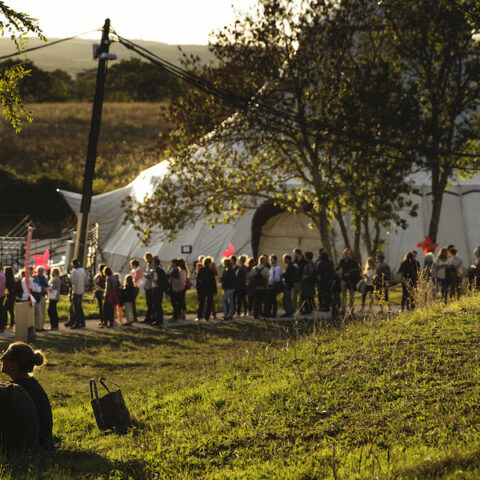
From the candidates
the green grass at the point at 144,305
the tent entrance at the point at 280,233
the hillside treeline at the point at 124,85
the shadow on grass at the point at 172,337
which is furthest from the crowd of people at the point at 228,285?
the hillside treeline at the point at 124,85

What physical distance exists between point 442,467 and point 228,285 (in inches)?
477

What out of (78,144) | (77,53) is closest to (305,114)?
(78,144)

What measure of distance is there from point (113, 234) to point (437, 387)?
25890mm

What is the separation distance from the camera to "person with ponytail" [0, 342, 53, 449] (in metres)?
6.62

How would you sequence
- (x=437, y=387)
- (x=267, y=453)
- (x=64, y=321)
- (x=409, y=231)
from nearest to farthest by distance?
(x=267, y=453)
(x=437, y=387)
(x=64, y=321)
(x=409, y=231)

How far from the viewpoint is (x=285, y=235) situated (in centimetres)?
2728

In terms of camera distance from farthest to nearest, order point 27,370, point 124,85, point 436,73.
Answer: point 124,85 → point 436,73 → point 27,370

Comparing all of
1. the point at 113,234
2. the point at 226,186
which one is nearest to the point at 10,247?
the point at 113,234

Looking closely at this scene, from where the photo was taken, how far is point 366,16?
2031cm

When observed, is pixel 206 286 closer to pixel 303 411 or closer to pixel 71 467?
pixel 303 411

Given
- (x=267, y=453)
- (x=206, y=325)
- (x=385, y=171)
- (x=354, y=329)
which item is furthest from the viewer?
(x=385, y=171)

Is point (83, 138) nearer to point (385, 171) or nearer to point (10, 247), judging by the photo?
point (10, 247)

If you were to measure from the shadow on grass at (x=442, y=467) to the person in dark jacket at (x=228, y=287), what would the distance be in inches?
469

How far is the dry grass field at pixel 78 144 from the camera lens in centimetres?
5662
